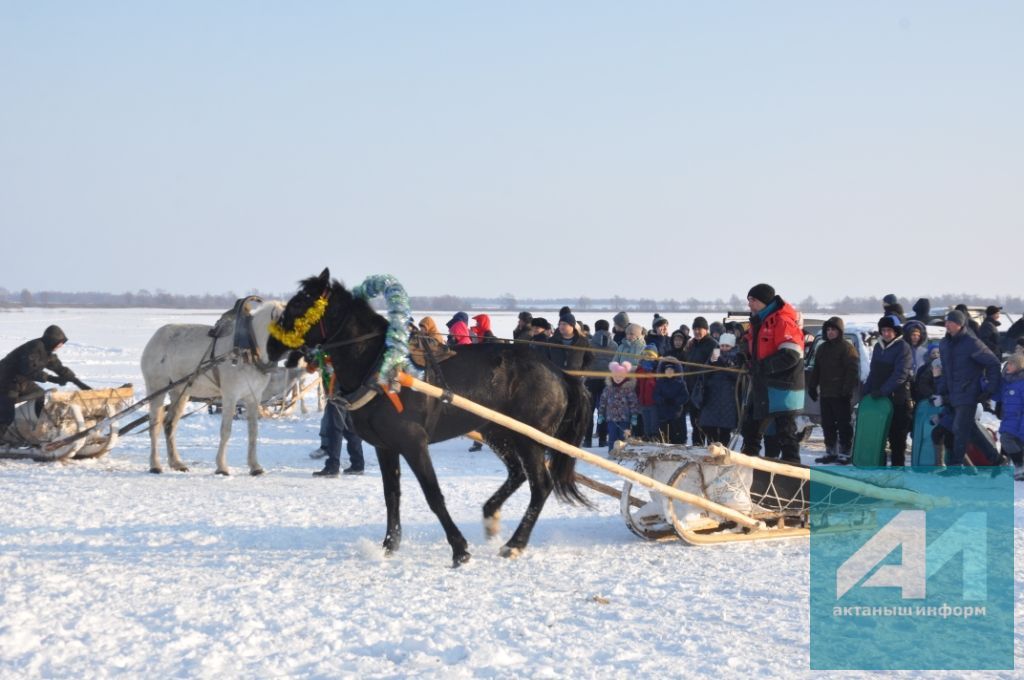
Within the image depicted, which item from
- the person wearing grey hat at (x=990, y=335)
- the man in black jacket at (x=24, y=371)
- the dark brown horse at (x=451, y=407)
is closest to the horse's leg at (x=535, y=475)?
the dark brown horse at (x=451, y=407)

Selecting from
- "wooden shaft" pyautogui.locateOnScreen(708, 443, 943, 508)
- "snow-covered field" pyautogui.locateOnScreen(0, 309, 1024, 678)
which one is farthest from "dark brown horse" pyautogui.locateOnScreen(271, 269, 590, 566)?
"wooden shaft" pyautogui.locateOnScreen(708, 443, 943, 508)

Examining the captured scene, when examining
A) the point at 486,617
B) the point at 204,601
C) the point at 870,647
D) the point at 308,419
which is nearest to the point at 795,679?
the point at 870,647

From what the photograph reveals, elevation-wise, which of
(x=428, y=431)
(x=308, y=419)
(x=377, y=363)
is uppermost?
(x=377, y=363)

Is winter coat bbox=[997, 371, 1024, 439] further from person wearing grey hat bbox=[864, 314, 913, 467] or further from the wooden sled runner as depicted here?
the wooden sled runner

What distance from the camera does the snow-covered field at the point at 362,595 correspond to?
4402 mm

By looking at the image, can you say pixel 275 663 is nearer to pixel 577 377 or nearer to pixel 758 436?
pixel 577 377

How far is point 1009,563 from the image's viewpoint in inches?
238

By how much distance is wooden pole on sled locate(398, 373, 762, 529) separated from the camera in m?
6.25

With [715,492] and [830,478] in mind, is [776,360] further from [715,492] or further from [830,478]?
[715,492]

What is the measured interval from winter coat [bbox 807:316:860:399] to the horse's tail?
472 cm

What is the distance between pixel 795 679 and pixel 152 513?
583 centimetres

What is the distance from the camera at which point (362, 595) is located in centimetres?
549

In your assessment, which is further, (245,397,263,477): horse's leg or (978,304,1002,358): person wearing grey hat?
(978,304,1002,358): person wearing grey hat

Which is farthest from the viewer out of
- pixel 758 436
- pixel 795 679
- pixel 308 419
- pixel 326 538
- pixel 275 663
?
pixel 308 419
